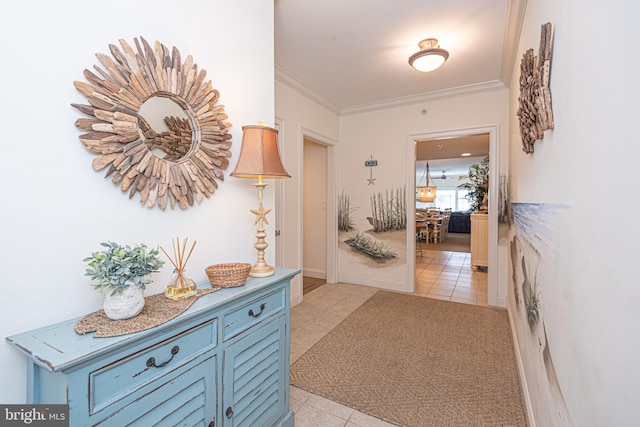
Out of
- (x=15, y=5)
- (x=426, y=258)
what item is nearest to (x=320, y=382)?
(x=15, y=5)

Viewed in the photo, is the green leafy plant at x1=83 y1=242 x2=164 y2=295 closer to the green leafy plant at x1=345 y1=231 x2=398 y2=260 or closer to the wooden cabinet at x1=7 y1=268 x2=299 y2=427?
the wooden cabinet at x1=7 y1=268 x2=299 y2=427

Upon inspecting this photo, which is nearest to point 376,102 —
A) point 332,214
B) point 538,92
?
point 332,214

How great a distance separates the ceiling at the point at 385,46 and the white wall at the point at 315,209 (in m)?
1.03

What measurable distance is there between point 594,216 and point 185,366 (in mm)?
1346

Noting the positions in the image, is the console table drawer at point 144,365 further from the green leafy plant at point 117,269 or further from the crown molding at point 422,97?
the crown molding at point 422,97

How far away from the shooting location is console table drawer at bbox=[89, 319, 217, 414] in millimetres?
837

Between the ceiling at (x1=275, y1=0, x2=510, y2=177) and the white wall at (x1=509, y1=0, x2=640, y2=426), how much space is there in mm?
1215

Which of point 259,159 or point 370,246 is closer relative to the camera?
point 259,159

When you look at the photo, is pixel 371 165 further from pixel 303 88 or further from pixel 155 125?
pixel 155 125

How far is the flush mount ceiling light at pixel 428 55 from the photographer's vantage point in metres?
2.58

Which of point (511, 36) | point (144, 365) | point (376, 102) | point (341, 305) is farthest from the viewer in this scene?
point (376, 102)

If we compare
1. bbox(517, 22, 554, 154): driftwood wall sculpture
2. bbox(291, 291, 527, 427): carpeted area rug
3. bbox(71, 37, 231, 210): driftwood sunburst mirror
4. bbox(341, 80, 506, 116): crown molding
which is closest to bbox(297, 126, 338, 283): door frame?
bbox(341, 80, 506, 116): crown molding

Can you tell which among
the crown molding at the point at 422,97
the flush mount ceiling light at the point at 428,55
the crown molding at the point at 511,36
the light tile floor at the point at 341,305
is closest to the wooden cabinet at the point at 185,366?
the light tile floor at the point at 341,305

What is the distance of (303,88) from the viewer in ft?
11.7
